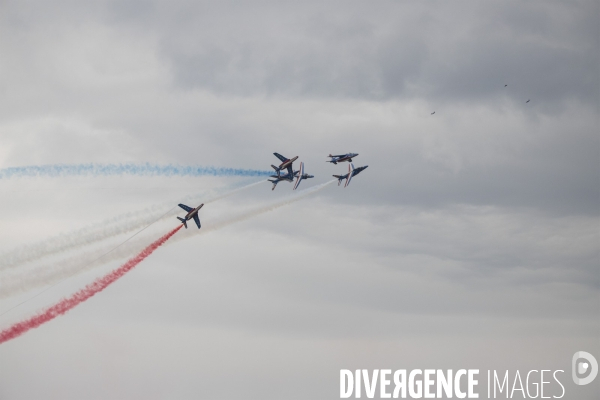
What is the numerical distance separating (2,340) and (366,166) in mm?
68620

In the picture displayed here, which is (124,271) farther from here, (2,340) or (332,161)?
(332,161)

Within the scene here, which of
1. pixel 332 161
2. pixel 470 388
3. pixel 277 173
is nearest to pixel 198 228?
pixel 277 173

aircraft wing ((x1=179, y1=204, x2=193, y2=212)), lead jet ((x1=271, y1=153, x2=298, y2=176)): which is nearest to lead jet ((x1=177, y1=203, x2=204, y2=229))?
aircraft wing ((x1=179, y1=204, x2=193, y2=212))

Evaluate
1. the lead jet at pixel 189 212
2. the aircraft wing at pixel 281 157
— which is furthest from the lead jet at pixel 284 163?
the lead jet at pixel 189 212

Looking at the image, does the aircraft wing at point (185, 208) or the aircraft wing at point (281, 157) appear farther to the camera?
the aircraft wing at point (281, 157)

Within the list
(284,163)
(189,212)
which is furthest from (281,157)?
(189,212)

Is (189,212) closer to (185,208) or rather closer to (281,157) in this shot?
(185,208)

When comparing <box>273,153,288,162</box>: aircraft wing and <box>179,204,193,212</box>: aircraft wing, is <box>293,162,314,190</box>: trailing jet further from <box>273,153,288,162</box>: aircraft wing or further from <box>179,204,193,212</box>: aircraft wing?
<box>179,204,193,212</box>: aircraft wing

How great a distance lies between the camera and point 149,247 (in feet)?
375

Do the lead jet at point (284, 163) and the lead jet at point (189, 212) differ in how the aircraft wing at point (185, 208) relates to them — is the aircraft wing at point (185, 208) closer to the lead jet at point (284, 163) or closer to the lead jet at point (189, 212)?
the lead jet at point (189, 212)

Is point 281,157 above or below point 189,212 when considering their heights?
above

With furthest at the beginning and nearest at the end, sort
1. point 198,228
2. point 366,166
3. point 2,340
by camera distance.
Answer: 1. point 366,166
2. point 198,228
3. point 2,340

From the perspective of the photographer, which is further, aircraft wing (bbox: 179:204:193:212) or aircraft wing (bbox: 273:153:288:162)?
aircraft wing (bbox: 273:153:288:162)

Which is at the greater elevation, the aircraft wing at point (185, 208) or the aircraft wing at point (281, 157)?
the aircraft wing at point (281, 157)
